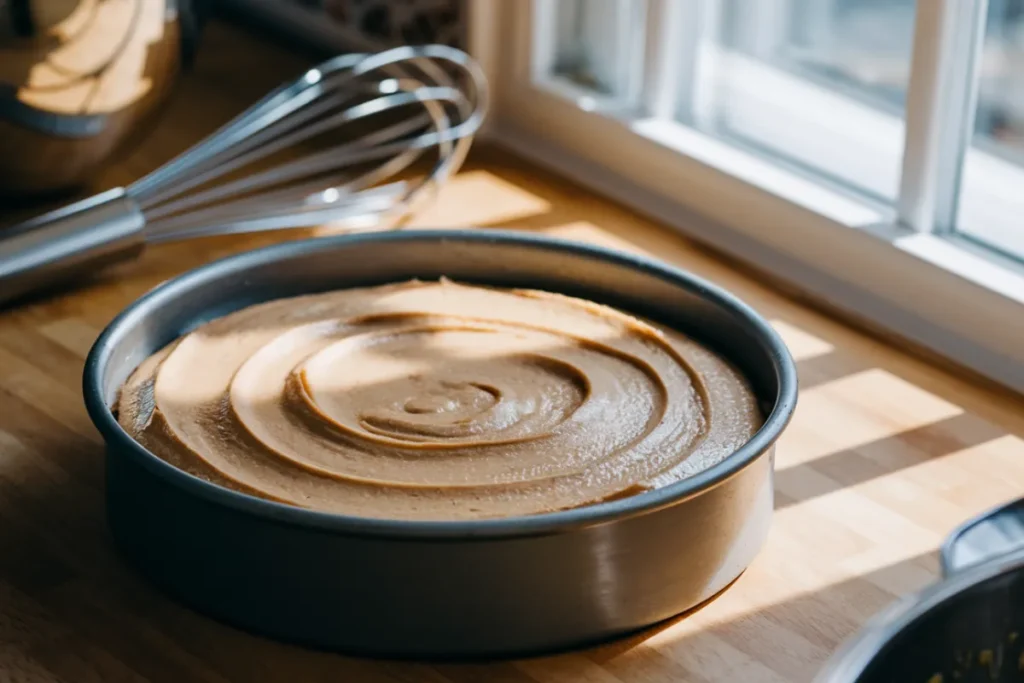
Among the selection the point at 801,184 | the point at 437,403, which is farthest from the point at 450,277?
the point at 801,184

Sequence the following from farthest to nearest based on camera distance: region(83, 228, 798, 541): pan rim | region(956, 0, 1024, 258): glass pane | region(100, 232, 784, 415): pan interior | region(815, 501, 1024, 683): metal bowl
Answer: region(956, 0, 1024, 258): glass pane → region(100, 232, 784, 415): pan interior → region(83, 228, 798, 541): pan rim → region(815, 501, 1024, 683): metal bowl

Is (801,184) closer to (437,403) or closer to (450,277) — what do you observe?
(450,277)

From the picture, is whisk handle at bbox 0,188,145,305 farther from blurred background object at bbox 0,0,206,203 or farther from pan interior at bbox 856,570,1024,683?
pan interior at bbox 856,570,1024,683

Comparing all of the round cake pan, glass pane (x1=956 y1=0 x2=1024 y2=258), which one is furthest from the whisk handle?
glass pane (x1=956 y1=0 x2=1024 y2=258)

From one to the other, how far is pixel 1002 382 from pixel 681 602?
1.30 feet

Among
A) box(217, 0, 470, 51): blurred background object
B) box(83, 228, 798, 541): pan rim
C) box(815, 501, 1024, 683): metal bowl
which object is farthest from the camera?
box(217, 0, 470, 51): blurred background object

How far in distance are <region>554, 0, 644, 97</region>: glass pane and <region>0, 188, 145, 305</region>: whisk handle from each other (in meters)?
0.50

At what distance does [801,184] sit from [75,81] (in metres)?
0.62

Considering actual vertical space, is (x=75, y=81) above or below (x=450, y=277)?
above

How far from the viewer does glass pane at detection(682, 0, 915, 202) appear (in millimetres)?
1299

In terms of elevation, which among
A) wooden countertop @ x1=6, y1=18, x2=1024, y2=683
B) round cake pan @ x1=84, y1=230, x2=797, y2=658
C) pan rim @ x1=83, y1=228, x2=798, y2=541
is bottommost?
wooden countertop @ x1=6, y1=18, x2=1024, y2=683

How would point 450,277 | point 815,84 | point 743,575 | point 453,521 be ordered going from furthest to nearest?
1. point 815,84
2. point 450,277
3. point 743,575
4. point 453,521

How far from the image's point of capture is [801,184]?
1302mm

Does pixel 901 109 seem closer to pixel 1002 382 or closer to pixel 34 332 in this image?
pixel 1002 382
